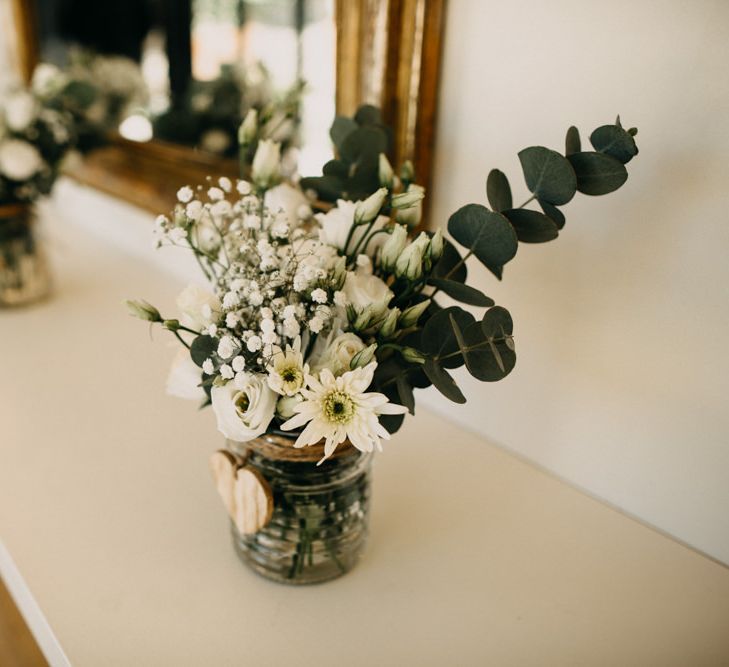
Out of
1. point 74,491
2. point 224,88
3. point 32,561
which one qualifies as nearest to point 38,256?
point 224,88

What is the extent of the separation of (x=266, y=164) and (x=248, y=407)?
297 millimetres

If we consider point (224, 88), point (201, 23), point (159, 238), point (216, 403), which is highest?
point (201, 23)

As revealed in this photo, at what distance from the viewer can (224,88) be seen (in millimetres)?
1268

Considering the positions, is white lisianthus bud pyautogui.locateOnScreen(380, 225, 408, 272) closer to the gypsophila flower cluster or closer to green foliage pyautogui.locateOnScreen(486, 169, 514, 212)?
green foliage pyautogui.locateOnScreen(486, 169, 514, 212)

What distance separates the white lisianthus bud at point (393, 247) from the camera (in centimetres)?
61

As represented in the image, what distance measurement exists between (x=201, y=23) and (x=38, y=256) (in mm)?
570

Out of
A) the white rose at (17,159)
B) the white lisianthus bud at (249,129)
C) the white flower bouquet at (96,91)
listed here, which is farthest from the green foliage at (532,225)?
the white flower bouquet at (96,91)

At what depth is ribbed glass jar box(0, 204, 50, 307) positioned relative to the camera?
1.31 meters

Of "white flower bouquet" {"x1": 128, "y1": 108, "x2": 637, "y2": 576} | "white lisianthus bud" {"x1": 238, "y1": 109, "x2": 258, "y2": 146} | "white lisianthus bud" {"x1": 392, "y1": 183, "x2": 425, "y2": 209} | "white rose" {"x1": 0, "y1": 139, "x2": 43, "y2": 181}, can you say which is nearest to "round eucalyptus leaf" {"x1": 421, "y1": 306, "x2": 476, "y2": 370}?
"white flower bouquet" {"x1": 128, "y1": 108, "x2": 637, "y2": 576}

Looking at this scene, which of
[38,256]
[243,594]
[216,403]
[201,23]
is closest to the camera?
[216,403]

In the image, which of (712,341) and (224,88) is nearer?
(712,341)

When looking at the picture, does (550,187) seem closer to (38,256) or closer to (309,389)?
(309,389)

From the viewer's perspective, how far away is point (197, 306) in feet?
2.00

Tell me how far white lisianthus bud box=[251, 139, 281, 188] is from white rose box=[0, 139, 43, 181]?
0.72m
